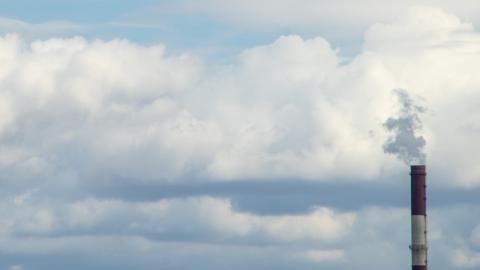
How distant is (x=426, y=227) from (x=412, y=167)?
4338 mm

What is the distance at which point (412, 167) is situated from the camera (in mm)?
126188

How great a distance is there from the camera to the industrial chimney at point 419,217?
125000mm

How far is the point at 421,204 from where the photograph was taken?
12494 cm

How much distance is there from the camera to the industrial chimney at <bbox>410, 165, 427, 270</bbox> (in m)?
125

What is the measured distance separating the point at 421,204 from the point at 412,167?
2.90m

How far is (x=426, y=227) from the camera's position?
→ 126 metres

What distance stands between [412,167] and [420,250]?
5.90 metres

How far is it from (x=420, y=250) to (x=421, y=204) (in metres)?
3.61

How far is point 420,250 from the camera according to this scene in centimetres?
12638

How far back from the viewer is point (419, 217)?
125125mm

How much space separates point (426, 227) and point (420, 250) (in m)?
1.77
